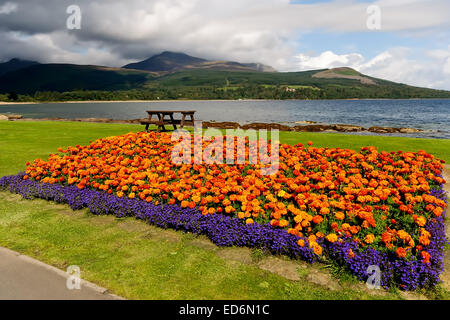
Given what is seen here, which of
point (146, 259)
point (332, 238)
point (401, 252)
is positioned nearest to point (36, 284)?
point (146, 259)

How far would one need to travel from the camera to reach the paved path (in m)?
4.61

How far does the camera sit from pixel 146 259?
5.76 m

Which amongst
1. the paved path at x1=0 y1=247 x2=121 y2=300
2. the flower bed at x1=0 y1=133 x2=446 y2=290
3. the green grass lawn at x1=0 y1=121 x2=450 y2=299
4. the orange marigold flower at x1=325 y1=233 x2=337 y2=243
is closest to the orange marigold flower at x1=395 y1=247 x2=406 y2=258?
the flower bed at x1=0 y1=133 x2=446 y2=290

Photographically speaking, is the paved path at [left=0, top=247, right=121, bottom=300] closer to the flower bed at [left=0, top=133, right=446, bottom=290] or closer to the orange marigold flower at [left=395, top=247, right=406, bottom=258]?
the flower bed at [left=0, top=133, right=446, bottom=290]

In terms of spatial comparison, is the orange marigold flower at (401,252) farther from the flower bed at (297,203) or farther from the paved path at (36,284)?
the paved path at (36,284)

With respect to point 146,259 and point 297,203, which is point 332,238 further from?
point 146,259

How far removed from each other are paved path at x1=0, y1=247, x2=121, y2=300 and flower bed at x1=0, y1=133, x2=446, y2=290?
98.2 inches

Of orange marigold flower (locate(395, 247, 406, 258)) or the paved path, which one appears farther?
orange marigold flower (locate(395, 247, 406, 258))

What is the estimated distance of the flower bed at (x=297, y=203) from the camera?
17.5 feet

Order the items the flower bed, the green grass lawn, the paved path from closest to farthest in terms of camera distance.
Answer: the paved path < the green grass lawn < the flower bed

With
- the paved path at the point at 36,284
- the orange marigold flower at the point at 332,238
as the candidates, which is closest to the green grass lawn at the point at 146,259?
the paved path at the point at 36,284

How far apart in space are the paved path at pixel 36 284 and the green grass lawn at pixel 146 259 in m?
0.25

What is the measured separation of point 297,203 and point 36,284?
5.59m
